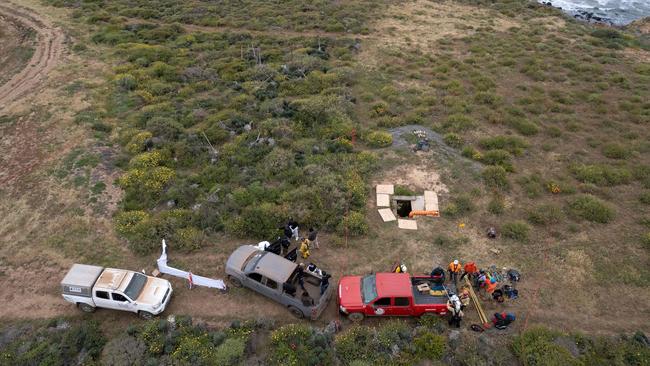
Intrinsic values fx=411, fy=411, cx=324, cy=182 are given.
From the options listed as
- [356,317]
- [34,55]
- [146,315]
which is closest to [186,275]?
[146,315]

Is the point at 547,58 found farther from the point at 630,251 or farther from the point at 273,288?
the point at 273,288

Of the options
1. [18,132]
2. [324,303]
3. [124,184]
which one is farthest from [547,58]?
[18,132]

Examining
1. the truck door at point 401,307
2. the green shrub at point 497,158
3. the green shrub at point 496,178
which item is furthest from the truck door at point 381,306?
the green shrub at point 497,158

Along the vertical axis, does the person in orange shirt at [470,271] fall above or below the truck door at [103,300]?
below

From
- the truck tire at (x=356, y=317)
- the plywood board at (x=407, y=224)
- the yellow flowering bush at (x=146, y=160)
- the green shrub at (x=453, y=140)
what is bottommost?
the truck tire at (x=356, y=317)

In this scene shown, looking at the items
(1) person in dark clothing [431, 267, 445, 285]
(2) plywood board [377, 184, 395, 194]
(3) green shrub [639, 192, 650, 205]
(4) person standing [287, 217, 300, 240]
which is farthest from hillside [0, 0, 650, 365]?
(1) person in dark clothing [431, 267, 445, 285]

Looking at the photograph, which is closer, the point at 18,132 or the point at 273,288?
the point at 273,288

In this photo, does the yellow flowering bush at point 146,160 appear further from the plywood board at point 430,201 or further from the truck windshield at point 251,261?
the plywood board at point 430,201
